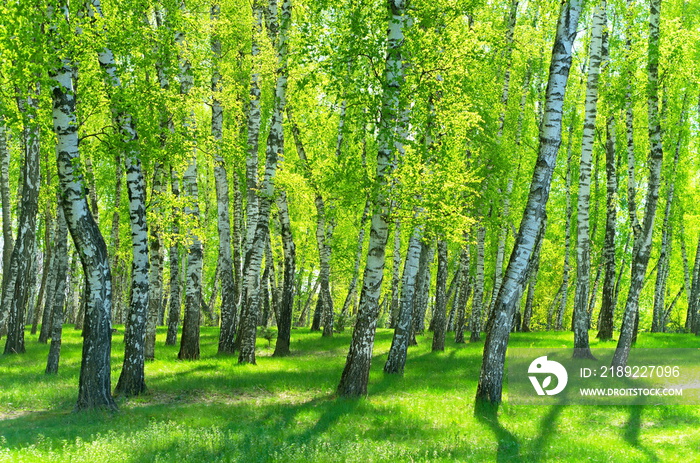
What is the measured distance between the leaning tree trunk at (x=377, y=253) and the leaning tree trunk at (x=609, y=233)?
11.3 m

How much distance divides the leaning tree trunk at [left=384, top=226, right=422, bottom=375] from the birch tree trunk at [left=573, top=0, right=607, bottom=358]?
4.84 metres

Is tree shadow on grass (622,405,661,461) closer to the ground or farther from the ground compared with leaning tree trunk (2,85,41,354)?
closer to the ground

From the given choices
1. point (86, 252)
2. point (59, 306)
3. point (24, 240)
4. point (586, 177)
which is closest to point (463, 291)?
point (586, 177)

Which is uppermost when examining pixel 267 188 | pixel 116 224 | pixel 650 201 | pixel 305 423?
pixel 267 188

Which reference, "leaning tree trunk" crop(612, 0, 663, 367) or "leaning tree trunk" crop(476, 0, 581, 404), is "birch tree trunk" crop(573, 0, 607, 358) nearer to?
"leaning tree trunk" crop(612, 0, 663, 367)

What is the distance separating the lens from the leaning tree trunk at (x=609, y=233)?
69.3ft

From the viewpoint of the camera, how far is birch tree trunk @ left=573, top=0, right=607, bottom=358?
17094mm

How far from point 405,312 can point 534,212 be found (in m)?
5.39

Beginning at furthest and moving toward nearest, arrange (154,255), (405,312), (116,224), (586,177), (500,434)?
(116,224), (154,255), (586,177), (405,312), (500,434)

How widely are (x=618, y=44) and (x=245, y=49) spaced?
1301cm

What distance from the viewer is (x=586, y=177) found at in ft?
58.6

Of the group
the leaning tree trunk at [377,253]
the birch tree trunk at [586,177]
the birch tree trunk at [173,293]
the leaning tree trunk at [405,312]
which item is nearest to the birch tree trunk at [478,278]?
the birch tree trunk at [586,177]

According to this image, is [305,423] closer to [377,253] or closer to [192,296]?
[377,253]

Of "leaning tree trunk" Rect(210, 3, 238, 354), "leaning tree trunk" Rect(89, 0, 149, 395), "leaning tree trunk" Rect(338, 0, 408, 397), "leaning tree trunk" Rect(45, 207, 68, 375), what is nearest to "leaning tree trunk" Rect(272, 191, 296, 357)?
"leaning tree trunk" Rect(210, 3, 238, 354)
